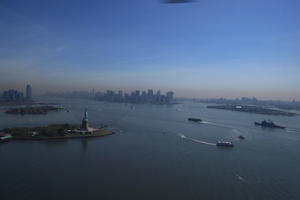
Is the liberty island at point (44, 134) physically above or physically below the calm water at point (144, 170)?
above

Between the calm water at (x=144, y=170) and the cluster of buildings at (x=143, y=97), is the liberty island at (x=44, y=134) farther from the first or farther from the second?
the cluster of buildings at (x=143, y=97)

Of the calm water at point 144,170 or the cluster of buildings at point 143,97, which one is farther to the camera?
the cluster of buildings at point 143,97

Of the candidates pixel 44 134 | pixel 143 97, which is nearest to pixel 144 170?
pixel 44 134

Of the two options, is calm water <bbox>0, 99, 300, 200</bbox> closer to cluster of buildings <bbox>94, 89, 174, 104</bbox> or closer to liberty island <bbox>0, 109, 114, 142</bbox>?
liberty island <bbox>0, 109, 114, 142</bbox>

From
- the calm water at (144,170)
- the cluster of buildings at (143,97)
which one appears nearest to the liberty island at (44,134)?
the calm water at (144,170)

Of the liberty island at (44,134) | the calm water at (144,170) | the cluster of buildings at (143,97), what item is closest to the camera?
the calm water at (144,170)

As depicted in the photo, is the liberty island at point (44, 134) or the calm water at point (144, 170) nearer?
the calm water at point (144, 170)

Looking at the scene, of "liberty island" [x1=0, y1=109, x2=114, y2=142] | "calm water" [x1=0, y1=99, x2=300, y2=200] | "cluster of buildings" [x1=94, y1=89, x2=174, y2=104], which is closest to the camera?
"calm water" [x1=0, y1=99, x2=300, y2=200]

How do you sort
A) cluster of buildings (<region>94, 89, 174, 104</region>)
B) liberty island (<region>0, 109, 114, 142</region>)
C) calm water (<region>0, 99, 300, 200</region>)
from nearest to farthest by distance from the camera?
1. calm water (<region>0, 99, 300, 200</region>)
2. liberty island (<region>0, 109, 114, 142</region>)
3. cluster of buildings (<region>94, 89, 174, 104</region>)

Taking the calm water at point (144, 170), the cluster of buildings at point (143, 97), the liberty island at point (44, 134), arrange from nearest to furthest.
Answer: the calm water at point (144, 170)
the liberty island at point (44, 134)
the cluster of buildings at point (143, 97)

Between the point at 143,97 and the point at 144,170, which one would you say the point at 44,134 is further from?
the point at 143,97

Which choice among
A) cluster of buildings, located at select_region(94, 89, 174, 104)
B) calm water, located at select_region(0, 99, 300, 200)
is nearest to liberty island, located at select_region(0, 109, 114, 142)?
calm water, located at select_region(0, 99, 300, 200)
